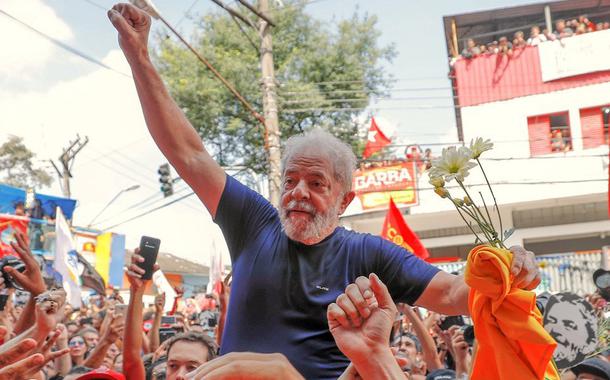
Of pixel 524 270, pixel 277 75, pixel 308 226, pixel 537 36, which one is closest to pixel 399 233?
pixel 308 226

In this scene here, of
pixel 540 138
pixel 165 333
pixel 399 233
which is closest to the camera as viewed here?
pixel 165 333

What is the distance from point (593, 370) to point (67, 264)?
799 cm

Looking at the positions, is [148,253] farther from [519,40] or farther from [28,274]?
[519,40]

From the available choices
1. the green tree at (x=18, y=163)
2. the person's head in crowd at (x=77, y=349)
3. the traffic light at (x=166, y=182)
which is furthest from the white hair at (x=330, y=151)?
the green tree at (x=18, y=163)

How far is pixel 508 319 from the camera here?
172 cm

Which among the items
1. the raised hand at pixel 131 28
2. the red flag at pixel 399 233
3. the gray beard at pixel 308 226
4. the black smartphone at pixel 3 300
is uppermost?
the raised hand at pixel 131 28

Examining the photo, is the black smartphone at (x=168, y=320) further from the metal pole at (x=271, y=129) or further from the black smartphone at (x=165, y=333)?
the metal pole at (x=271, y=129)

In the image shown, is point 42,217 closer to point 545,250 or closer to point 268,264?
point 545,250

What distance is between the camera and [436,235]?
22984 millimetres

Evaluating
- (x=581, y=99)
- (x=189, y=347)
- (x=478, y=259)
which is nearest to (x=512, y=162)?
(x=581, y=99)

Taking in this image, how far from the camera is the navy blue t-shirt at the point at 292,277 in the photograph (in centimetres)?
226

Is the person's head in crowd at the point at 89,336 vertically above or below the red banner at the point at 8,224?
below

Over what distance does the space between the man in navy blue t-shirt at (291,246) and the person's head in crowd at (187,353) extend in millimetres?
1376

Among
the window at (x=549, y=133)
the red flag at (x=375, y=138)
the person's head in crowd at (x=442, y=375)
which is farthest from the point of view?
the red flag at (x=375, y=138)
